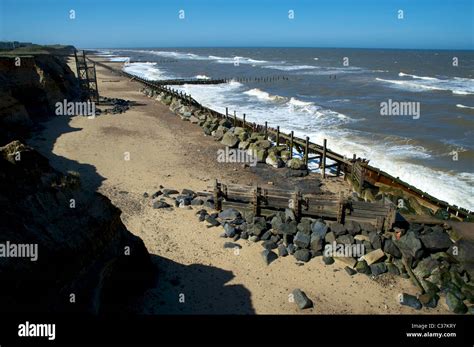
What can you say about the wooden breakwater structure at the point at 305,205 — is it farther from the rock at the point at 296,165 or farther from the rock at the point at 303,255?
the rock at the point at 296,165

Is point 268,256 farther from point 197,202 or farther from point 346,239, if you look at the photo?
point 197,202

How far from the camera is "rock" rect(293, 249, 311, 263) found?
491 inches

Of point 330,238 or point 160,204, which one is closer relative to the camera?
point 330,238

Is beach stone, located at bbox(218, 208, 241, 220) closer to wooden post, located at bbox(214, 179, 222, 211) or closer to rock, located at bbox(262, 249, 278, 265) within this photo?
wooden post, located at bbox(214, 179, 222, 211)

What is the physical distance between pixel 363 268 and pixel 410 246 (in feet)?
6.39

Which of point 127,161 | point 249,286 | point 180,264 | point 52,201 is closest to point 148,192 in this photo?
point 127,161

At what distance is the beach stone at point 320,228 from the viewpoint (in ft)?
43.1

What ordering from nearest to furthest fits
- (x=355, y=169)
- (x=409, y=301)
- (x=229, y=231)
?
1. (x=409, y=301)
2. (x=229, y=231)
3. (x=355, y=169)

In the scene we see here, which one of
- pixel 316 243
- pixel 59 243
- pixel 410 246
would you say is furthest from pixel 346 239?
pixel 59 243

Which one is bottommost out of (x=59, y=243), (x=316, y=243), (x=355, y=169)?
(x=316, y=243)

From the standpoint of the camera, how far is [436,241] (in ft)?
40.6

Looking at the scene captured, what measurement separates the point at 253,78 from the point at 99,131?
172 feet

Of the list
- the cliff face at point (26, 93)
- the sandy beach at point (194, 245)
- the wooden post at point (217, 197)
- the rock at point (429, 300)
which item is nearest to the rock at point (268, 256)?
the sandy beach at point (194, 245)

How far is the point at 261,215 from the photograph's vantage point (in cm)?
1509
